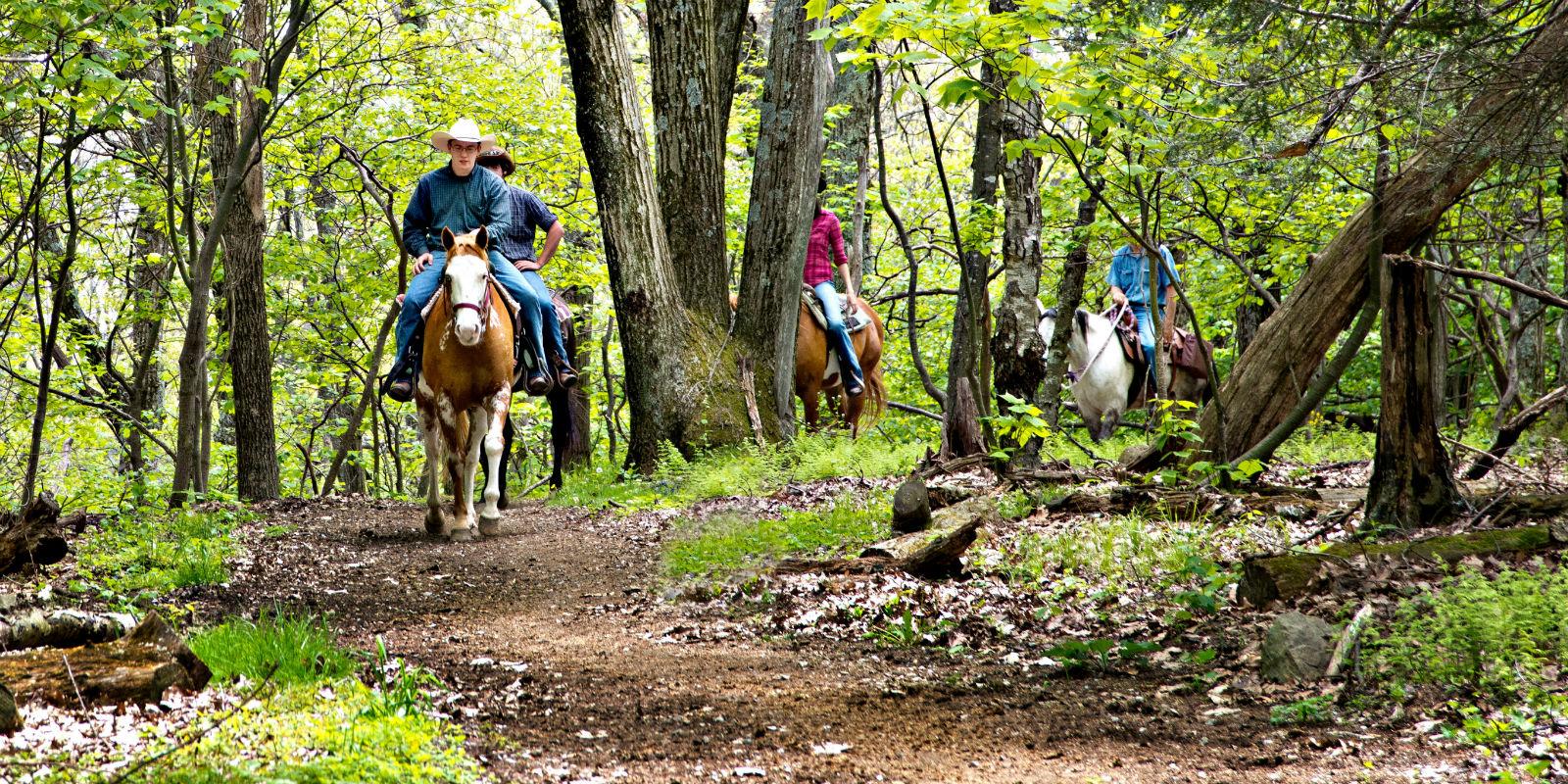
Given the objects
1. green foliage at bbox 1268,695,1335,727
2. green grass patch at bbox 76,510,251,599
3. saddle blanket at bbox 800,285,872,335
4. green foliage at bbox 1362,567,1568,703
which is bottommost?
green foliage at bbox 1268,695,1335,727

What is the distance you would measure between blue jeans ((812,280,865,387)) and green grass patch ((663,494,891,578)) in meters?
5.77

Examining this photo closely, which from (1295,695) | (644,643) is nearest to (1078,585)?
(1295,695)

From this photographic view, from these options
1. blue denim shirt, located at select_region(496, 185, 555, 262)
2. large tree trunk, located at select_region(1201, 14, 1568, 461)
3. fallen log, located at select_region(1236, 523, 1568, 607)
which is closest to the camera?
fallen log, located at select_region(1236, 523, 1568, 607)

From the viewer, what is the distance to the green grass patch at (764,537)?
7621mm

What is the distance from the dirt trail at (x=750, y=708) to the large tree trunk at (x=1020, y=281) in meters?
4.10

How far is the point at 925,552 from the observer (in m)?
6.61

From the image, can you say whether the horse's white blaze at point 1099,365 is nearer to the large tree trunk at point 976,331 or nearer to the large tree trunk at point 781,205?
the large tree trunk at point 976,331

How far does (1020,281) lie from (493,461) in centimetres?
473

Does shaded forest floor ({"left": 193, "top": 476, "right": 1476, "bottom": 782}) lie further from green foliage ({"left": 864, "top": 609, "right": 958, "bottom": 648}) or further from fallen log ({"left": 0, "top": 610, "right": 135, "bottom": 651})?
fallen log ({"left": 0, "top": 610, "right": 135, "bottom": 651})

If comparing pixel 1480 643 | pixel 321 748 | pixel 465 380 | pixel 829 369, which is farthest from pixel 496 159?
pixel 1480 643

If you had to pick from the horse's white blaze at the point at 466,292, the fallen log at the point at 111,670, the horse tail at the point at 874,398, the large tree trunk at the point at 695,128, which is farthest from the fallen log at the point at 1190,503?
the horse tail at the point at 874,398

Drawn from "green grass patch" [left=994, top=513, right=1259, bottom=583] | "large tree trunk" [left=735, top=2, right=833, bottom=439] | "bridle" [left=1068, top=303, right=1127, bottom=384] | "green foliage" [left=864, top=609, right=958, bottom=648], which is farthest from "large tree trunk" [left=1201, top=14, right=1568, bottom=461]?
"bridle" [left=1068, top=303, right=1127, bottom=384]

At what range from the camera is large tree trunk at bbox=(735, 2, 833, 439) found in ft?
38.2

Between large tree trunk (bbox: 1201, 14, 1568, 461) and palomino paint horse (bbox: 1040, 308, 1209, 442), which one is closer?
large tree trunk (bbox: 1201, 14, 1568, 461)
